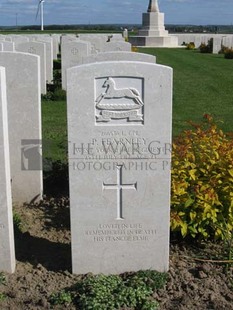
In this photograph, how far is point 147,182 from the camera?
3742 mm

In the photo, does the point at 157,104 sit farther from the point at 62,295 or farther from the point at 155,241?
the point at 62,295

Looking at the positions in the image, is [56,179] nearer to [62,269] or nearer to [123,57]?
[123,57]

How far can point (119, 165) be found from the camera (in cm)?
372

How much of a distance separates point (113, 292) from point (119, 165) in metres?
0.94

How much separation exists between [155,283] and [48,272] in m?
0.87

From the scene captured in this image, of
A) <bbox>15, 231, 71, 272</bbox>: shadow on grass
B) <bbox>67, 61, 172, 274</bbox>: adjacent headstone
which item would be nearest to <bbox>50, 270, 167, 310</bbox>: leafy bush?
<bbox>67, 61, 172, 274</bbox>: adjacent headstone

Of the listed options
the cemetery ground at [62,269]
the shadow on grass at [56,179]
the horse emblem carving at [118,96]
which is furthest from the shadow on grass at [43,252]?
the horse emblem carving at [118,96]

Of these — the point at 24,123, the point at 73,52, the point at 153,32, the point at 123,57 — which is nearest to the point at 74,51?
the point at 73,52

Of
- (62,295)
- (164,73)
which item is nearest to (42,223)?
(62,295)

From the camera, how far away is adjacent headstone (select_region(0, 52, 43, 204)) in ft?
16.9

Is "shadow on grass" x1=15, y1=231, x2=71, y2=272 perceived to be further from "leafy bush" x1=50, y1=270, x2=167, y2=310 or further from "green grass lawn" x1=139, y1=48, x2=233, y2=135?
"green grass lawn" x1=139, y1=48, x2=233, y2=135

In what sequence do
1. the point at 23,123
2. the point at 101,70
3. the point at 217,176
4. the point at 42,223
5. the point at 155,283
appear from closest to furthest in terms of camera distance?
the point at 101,70, the point at 155,283, the point at 217,176, the point at 42,223, the point at 23,123

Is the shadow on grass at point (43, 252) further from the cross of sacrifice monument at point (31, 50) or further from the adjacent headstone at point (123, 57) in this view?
the cross of sacrifice monument at point (31, 50)

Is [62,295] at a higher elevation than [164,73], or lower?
lower
